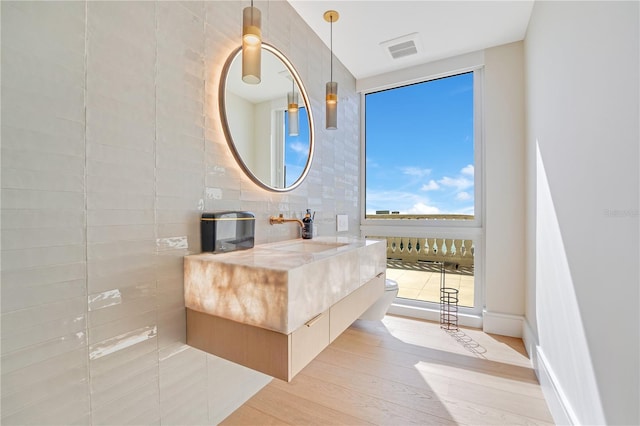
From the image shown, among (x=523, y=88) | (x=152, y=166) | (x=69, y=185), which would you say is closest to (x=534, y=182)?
(x=523, y=88)

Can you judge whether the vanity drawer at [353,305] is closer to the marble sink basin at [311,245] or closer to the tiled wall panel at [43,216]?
the marble sink basin at [311,245]

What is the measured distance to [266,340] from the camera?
3.12 ft

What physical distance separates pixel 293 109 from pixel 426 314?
2.08 meters

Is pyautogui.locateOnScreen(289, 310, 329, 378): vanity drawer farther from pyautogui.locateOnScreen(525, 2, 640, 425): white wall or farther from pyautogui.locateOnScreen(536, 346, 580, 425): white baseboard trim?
pyautogui.locateOnScreen(536, 346, 580, 425): white baseboard trim

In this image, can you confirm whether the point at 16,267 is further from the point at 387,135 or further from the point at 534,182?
the point at 387,135

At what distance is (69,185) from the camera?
83 centimetres

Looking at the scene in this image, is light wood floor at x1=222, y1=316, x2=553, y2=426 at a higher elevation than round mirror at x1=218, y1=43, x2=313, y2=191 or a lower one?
lower

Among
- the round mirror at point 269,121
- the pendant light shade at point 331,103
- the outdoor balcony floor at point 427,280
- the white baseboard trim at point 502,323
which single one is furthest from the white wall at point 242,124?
the white baseboard trim at point 502,323

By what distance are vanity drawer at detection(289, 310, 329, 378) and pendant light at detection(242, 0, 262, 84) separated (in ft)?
3.48

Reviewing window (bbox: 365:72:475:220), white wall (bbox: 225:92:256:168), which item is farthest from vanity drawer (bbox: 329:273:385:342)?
window (bbox: 365:72:475:220)

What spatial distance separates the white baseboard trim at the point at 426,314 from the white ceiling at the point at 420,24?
225 cm

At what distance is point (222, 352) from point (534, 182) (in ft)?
6.82

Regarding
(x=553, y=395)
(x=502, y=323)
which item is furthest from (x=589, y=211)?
(x=502, y=323)

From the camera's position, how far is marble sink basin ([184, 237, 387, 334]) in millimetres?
894
